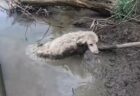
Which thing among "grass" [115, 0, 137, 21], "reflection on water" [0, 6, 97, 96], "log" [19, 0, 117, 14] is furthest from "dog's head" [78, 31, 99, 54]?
"log" [19, 0, 117, 14]

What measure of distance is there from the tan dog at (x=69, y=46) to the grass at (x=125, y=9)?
68 centimetres

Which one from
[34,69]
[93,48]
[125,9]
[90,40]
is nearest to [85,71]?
[93,48]

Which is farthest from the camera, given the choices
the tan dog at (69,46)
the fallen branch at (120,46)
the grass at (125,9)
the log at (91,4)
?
the log at (91,4)

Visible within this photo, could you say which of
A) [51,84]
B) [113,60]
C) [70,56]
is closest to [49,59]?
[70,56]

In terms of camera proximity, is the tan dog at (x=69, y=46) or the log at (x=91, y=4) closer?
the tan dog at (x=69, y=46)

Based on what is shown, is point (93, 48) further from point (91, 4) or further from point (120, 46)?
point (91, 4)

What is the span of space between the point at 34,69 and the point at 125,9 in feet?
4.93

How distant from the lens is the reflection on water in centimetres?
341

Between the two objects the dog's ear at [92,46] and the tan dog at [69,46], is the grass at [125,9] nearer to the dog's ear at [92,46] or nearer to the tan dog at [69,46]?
the tan dog at [69,46]

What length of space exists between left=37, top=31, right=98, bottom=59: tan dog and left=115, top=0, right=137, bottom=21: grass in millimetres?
679

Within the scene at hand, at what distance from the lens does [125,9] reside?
4453 mm

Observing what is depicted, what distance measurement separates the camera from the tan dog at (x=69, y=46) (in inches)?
153

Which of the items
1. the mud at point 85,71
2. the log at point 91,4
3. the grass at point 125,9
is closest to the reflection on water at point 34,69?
the mud at point 85,71

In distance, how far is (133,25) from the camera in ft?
14.5
